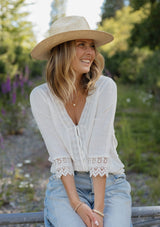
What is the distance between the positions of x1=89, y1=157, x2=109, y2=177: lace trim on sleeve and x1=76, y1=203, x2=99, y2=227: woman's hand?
0.18m

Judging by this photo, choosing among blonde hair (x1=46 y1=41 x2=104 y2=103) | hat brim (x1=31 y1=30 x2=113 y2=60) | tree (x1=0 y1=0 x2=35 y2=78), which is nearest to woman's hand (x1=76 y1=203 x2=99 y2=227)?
blonde hair (x1=46 y1=41 x2=104 y2=103)

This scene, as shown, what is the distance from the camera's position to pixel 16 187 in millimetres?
3193

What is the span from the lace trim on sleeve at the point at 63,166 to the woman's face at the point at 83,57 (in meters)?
0.53

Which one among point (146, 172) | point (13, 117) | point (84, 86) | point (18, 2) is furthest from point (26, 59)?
point (84, 86)

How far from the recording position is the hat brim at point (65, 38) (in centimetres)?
168

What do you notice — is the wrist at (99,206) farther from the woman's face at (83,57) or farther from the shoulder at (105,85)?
the woman's face at (83,57)

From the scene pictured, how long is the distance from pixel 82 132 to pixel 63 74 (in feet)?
1.20

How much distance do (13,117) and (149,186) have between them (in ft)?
10.2

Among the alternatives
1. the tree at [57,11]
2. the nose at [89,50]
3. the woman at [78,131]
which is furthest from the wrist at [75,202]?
the tree at [57,11]

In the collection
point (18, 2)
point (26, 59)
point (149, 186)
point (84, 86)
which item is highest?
point (18, 2)

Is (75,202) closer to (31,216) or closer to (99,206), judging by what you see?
(99,206)

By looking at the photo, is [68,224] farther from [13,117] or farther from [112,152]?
[13,117]

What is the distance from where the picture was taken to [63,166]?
1.63m

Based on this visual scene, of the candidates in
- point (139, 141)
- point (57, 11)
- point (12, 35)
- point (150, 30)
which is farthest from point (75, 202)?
point (12, 35)
